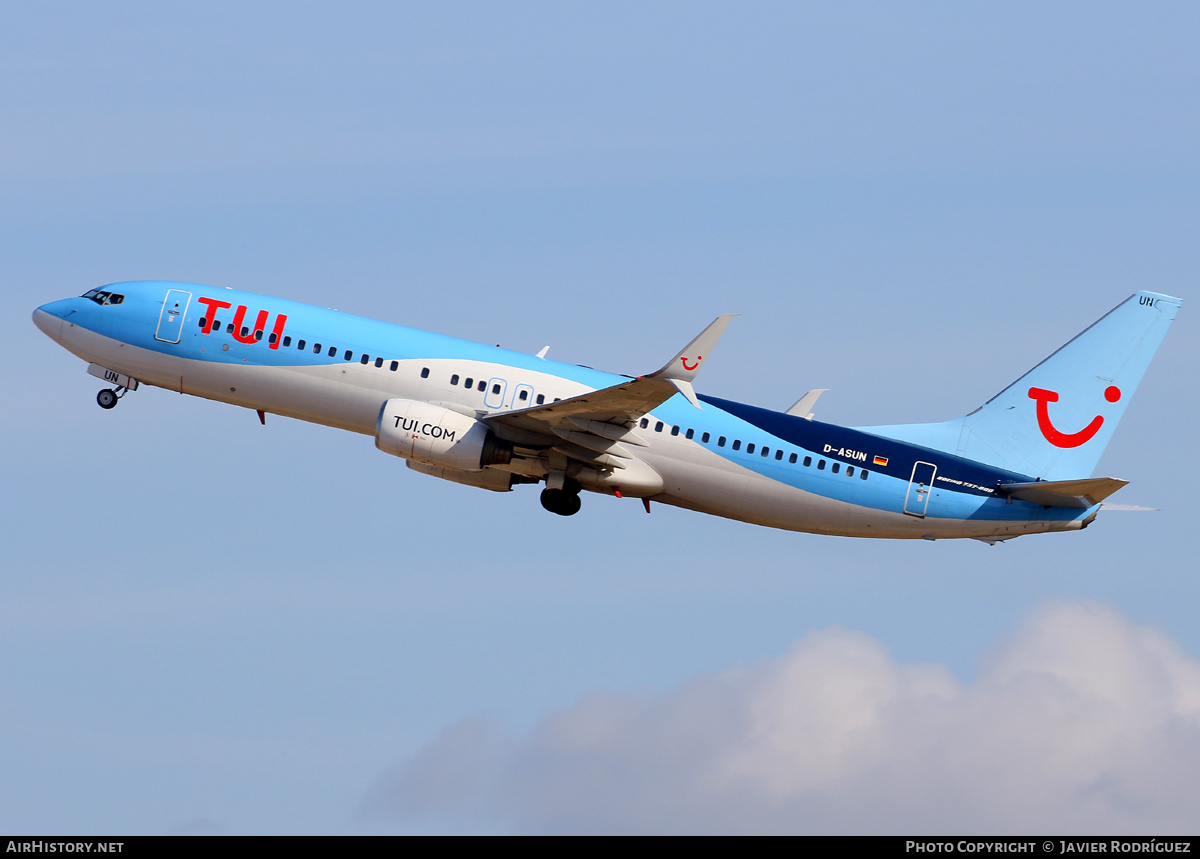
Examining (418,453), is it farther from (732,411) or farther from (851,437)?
(851,437)

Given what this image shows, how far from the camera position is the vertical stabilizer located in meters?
52.1

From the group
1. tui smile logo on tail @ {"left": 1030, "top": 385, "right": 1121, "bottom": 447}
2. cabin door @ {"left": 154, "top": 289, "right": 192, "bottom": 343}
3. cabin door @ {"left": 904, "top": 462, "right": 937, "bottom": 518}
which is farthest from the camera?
tui smile logo on tail @ {"left": 1030, "top": 385, "right": 1121, "bottom": 447}

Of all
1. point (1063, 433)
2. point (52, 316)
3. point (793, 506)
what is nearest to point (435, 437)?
point (793, 506)

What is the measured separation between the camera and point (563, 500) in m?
50.0

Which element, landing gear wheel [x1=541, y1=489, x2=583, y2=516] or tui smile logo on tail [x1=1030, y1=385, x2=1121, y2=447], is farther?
tui smile logo on tail [x1=1030, y1=385, x2=1121, y2=447]

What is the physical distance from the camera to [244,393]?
49.7 m

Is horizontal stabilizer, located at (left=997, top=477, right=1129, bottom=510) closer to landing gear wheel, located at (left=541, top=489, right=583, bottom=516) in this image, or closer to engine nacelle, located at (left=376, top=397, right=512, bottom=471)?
landing gear wheel, located at (left=541, top=489, right=583, bottom=516)

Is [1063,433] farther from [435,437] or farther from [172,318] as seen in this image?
[172,318]

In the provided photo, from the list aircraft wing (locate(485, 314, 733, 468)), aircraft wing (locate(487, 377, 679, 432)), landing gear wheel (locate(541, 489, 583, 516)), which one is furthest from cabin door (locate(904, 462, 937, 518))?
landing gear wheel (locate(541, 489, 583, 516))

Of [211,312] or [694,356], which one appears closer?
[694,356]

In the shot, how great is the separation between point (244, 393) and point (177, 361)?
2499 millimetres

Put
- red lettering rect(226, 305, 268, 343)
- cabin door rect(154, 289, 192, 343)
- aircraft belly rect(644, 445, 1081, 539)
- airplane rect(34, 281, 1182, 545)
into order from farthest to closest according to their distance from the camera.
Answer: cabin door rect(154, 289, 192, 343), red lettering rect(226, 305, 268, 343), aircraft belly rect(644, 445, 1081, 539), airplane rect(34, 281, 1182, 545)

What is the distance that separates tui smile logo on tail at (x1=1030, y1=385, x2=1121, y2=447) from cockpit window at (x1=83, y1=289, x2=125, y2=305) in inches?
1239

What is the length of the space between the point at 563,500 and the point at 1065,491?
53.3ft
